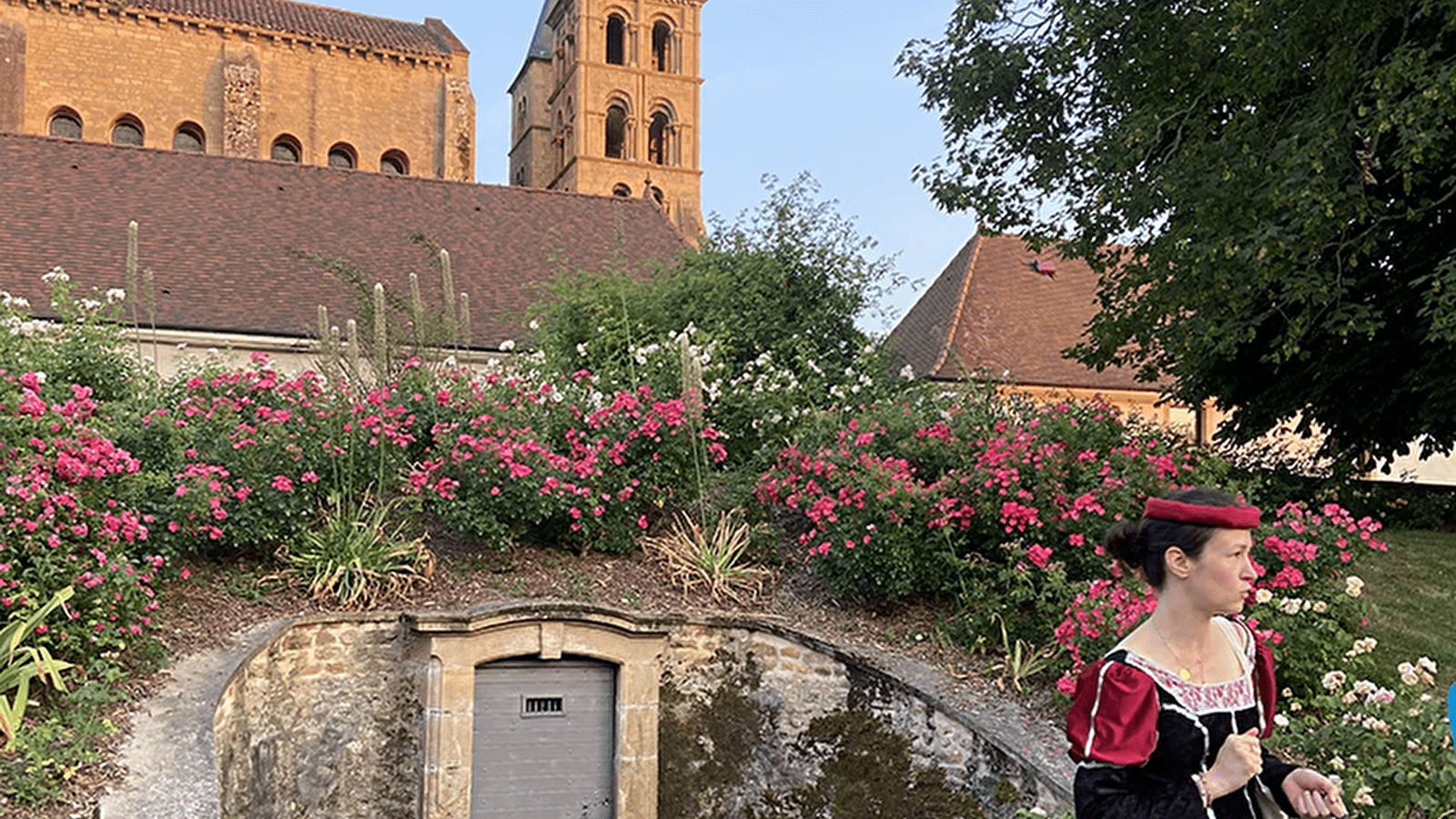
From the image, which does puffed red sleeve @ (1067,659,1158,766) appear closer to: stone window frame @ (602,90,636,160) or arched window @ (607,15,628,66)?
stone window frame @ (602,90,636,160)

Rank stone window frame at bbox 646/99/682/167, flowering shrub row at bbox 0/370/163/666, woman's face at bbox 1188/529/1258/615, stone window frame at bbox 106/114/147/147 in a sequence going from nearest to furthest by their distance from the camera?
woman's face at bbox 1188/529/1258/615 → flowering shrub row at bbox 0/370/163/666 → stone window frame at bbox 106/114/147/147 → stone window frame at bbox 646/99/682/167

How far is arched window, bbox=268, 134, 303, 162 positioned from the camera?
33562 mm

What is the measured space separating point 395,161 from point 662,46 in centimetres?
1804

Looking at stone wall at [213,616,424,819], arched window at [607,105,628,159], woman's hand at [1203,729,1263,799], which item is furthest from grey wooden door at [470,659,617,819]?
arched window at [607,105,628,159]

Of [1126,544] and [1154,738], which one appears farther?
[1126,544]

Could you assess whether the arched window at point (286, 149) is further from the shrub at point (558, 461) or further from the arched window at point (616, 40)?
the shrub at point (558, 461)

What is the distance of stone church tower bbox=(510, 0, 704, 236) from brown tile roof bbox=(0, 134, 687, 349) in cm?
2225

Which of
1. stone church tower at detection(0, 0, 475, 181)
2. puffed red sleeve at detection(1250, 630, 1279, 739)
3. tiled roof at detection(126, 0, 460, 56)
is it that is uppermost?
tiled roof at detection(126, 0, 460, 56)

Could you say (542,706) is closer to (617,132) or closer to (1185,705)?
(1185,705)

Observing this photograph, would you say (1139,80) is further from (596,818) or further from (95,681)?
(95,681)

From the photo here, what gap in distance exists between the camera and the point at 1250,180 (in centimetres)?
1138

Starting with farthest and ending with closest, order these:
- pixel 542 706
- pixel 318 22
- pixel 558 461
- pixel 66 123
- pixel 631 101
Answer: pixel 631 101 → pixel 318 22 → pixel 66 123 → pixel 558 461 → pixel 542 706

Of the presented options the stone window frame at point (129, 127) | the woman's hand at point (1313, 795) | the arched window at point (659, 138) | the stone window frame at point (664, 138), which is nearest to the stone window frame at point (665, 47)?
the stone window frame at point (664, 138)

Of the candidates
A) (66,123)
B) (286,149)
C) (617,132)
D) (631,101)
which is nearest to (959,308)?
(286,149)
